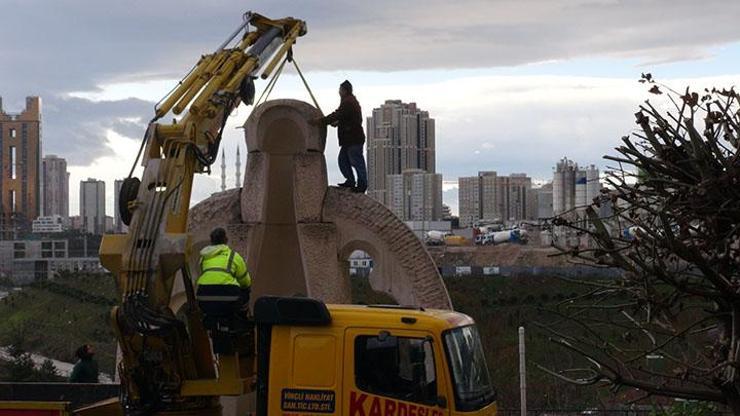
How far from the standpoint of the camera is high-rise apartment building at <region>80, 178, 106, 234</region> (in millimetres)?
93562

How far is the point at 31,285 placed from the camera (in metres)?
43.4

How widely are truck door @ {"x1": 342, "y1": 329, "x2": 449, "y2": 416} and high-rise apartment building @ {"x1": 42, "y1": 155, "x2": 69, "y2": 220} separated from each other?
95.7 meters

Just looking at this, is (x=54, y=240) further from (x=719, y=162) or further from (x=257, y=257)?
(x=719, y=162)

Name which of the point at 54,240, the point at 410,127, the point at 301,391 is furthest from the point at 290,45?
the point at 410,127

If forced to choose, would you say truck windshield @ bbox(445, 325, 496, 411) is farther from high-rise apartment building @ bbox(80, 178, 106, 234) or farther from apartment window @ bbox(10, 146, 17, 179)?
high-rise apartment building @ bbox(80, 178, 106, 234)

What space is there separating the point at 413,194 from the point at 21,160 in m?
26.5

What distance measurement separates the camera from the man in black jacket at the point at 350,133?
1212cm

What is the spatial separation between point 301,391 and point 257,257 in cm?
470

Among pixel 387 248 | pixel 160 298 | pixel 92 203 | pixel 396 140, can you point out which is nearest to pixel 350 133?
pixel 387 248

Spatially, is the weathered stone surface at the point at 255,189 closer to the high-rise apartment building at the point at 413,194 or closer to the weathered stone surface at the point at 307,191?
the weathered stone surface at the point at 307,191

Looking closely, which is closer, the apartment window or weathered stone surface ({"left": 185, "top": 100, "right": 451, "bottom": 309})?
weathered stone surface ({"left": 185, "top": 100, "right": 451, "bottom": 309})

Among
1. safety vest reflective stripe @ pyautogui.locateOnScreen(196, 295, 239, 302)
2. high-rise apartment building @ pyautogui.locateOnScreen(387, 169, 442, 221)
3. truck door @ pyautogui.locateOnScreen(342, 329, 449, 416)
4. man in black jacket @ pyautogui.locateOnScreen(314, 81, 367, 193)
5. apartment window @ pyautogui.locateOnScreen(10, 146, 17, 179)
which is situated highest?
apartment window @ pyautogui.locateOnScreen(10, 146, 17, 179)

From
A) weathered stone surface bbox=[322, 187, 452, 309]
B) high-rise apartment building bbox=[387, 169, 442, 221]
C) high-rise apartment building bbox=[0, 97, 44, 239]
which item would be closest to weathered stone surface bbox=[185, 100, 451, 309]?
weathered stone surface bbox=[322, 187, 452, 309]

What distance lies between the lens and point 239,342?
828 centimetres
